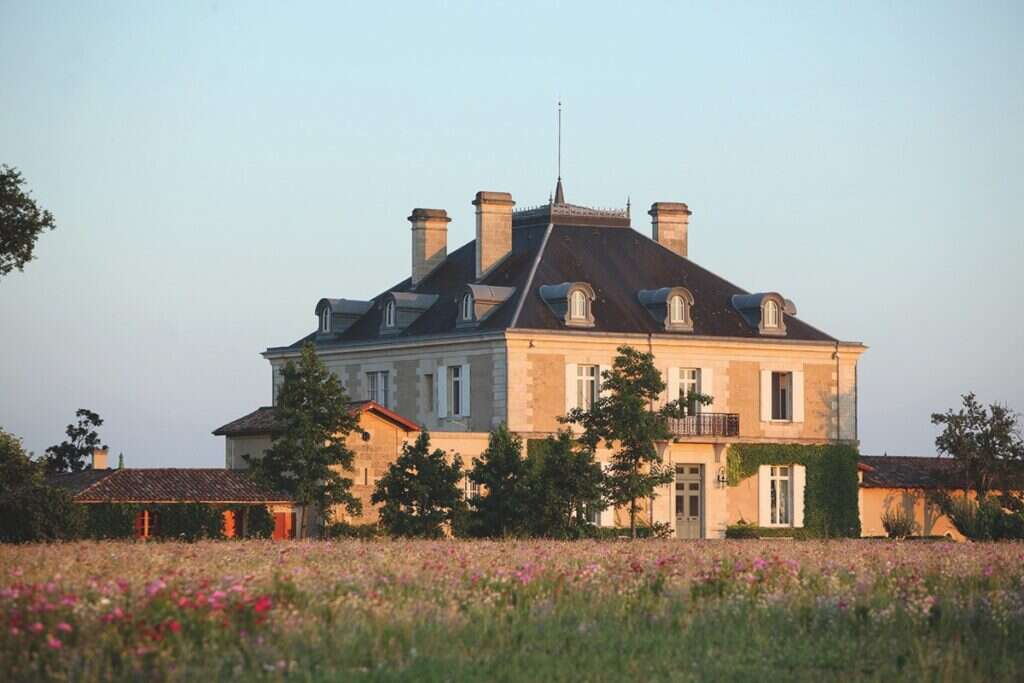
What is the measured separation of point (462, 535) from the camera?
4909cm

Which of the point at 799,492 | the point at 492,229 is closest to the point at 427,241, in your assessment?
the point at 492,229

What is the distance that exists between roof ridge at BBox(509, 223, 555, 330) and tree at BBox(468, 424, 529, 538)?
9.40 m

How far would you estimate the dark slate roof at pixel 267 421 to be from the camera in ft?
181

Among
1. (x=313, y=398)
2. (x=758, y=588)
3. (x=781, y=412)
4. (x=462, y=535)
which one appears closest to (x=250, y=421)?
(x=313, y=398)

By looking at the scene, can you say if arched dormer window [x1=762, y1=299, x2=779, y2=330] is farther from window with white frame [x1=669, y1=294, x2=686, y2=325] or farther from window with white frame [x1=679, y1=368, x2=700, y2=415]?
window with white frame [x1=679, y1=368, x2=700, y2=415]

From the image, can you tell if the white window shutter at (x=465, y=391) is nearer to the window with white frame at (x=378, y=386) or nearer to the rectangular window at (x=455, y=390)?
the rectangular window at (x=455, y=390)

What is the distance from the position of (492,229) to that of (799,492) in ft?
39.4

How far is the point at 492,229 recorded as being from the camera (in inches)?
2557

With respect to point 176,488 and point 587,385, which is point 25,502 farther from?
point 587,385

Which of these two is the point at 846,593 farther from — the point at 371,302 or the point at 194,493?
the point at 371,302

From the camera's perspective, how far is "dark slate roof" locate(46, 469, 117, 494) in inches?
1928

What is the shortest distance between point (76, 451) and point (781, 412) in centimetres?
2309

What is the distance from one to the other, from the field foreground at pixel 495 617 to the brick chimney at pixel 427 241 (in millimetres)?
36508

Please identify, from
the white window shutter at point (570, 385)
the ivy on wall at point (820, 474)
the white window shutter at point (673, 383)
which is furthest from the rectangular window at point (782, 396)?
the white window shutter at point (570, 385)
